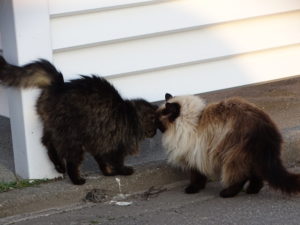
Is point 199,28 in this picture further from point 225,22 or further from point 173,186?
point 173,186

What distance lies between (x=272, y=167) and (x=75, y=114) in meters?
1.51

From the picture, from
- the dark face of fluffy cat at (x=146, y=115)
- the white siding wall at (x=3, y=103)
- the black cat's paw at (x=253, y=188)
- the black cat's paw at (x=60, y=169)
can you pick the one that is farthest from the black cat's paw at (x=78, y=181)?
the black cat's paw at (x=253, y=188)

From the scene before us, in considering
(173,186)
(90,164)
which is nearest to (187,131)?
(173,186)

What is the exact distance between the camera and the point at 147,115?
596 centimetres

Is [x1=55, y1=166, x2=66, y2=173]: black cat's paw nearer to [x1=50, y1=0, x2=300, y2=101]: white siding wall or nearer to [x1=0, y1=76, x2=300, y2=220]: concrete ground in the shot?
[x1=0, y1=76, x2=300, y2=220]: concrete ground

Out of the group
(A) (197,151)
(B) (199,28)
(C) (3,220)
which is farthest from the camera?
(B) (199,28)

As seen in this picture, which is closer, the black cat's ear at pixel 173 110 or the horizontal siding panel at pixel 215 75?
the black cat's ear at pixel 173 110

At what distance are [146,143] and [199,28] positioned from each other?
1.14 metres

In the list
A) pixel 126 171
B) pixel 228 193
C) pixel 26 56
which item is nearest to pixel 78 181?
pixel 126 171

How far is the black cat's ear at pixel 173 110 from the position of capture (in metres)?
5.73

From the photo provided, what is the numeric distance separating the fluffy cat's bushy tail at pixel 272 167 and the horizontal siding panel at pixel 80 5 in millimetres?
1582

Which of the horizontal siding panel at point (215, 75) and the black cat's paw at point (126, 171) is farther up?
the horizontal siding panel at point (215, 75)

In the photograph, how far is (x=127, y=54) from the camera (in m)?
6.17

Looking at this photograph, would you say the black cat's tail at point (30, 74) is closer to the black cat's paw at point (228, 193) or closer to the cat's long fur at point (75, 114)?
the cat's long fur at point (75, 114)
